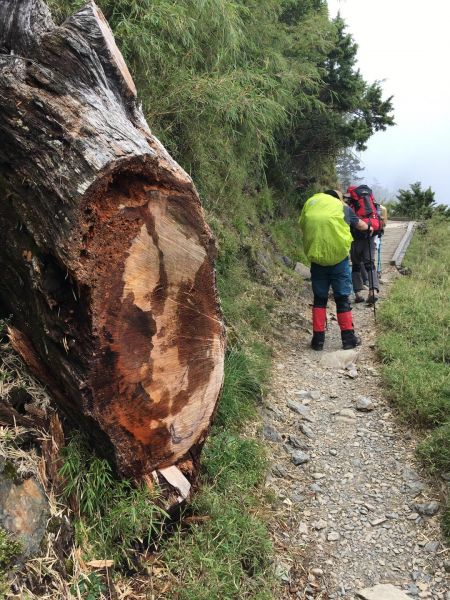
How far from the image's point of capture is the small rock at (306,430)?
4223 millimetres

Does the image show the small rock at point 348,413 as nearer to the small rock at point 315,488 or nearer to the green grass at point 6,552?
the small rock at point 315,488

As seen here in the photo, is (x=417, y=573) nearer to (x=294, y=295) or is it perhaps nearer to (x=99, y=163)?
(x=99, y=163)

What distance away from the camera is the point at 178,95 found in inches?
179

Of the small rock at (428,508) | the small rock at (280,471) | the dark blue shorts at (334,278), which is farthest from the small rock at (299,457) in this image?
the dark blue shorts at (334,278)

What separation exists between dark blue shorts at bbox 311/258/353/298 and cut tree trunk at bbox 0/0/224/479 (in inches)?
139

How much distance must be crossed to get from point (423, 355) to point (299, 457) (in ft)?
6.78

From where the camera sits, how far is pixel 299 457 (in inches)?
152

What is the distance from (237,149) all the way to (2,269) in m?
4.56

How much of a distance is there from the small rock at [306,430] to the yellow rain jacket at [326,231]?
7.29ft

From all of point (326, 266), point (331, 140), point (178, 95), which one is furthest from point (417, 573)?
point (331, 140)

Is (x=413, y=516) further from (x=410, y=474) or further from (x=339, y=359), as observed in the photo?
(x=339, y=359)

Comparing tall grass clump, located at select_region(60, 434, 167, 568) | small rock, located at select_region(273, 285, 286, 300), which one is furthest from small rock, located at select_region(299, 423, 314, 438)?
small rock, located at select_region(273, 285, 286, 300)

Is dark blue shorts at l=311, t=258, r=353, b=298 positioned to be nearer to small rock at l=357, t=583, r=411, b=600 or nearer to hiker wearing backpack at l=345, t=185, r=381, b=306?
hiker wearing backpack at l=345, t=185, r=381, b=306

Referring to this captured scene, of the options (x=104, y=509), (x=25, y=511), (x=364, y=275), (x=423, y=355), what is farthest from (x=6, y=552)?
(x=364, y=275)
